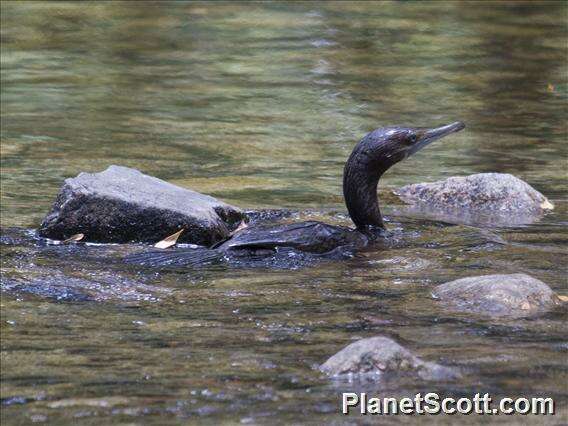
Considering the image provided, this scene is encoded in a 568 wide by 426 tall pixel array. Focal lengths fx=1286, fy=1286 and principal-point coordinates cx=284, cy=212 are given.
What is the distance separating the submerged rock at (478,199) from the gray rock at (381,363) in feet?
10.9

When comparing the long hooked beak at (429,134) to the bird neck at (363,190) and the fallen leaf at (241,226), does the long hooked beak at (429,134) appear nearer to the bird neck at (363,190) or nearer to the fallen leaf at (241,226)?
A: the bird neck at (363,190)

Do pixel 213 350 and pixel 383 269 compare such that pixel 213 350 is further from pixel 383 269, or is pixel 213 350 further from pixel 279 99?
pixel 279 99

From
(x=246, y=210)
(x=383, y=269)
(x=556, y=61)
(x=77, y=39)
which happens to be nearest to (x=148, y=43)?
(x=77, y=39)

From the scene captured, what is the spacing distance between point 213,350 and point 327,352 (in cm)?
42

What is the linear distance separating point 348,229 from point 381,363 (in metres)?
2.62

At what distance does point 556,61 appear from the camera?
1363 cm

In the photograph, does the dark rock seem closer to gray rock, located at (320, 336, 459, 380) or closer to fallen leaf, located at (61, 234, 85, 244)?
fallen leaf, located at (61, 234, 85, 244)

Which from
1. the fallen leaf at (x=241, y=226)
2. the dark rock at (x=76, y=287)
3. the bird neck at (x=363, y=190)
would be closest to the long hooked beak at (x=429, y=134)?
the bird neck at (x=363, y=190)

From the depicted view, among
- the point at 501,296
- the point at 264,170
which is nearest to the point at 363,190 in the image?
the point at 501,296

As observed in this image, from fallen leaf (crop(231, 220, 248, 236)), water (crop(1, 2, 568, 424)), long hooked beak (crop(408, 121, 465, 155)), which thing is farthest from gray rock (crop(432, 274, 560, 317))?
long hooked beak (crop(408, 121, 465, 155))

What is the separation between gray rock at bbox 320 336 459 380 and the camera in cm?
444

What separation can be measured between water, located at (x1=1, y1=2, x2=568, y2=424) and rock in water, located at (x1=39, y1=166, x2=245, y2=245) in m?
0.23

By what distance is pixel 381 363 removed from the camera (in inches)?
175

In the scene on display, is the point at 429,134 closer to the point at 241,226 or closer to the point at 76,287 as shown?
the point at 241,226
